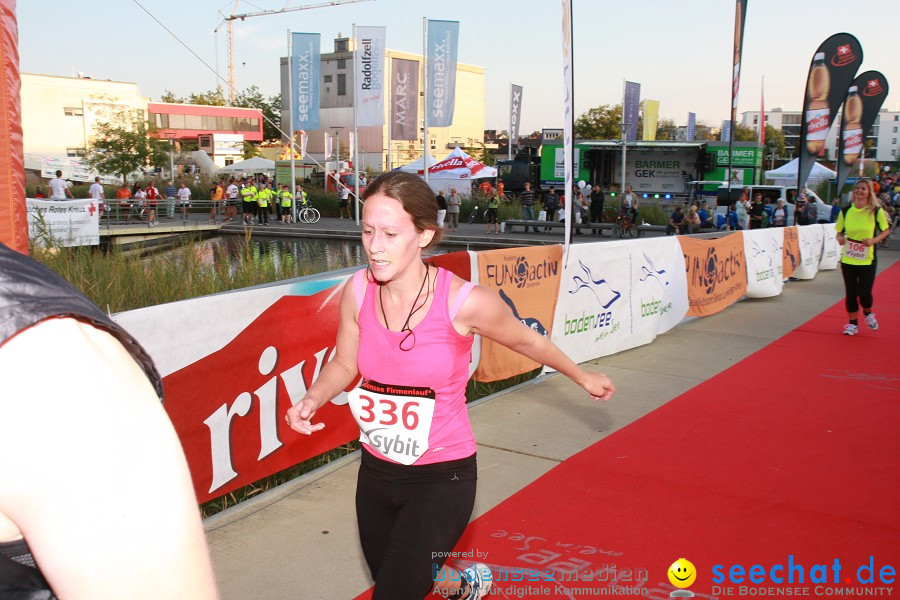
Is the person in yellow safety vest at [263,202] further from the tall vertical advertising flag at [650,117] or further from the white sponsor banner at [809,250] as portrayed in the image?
the white sponsor banner at [809,250]

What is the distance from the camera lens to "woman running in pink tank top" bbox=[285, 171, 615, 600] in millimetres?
2832

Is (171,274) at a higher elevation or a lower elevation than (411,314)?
lower

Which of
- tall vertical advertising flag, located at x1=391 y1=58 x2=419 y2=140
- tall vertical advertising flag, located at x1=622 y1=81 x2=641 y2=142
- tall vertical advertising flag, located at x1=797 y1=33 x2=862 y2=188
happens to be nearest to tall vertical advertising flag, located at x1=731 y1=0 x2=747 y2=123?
tall vertical advertising flag, located at x1=797 y1=33 x2=862 y2=188

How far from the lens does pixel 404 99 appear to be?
100ft

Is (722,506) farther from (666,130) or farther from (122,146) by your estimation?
(666,130)

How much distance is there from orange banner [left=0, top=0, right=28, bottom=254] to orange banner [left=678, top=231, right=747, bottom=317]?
8.63 m

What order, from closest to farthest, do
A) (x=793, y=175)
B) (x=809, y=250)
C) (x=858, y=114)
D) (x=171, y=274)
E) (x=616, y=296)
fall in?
1. (x=171, y=274)
2. (x=616, y=296)
3. (x=809, y=250)
4. (x=858, y=114)
5. (x=793, y=175)

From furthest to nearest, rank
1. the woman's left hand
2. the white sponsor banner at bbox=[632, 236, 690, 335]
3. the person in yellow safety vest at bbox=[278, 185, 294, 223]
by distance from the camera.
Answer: the person in yellow safety vest at bbox=[278, 185, 294, 223] → the white sponsor banner at bbox=[632, 236, 690, 335] → the woman's left hand

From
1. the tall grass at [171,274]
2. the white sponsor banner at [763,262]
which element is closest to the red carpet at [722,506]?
the tall grass at [171,274]

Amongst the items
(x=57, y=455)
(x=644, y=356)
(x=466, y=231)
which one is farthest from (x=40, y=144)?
(x=57, y=455)

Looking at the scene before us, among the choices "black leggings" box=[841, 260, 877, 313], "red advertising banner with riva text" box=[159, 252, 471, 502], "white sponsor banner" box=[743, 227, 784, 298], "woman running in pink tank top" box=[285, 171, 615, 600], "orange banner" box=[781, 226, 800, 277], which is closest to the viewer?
"woman running in pink tank top" box=[285, 171, 615, 600]

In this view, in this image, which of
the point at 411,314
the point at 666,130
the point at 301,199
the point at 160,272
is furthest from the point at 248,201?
the point at 666,130

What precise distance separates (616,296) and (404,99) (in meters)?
23.1

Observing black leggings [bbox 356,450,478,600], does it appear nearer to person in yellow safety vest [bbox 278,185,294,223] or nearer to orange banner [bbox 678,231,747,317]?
orange banner [bbox 678,231,747,317]
